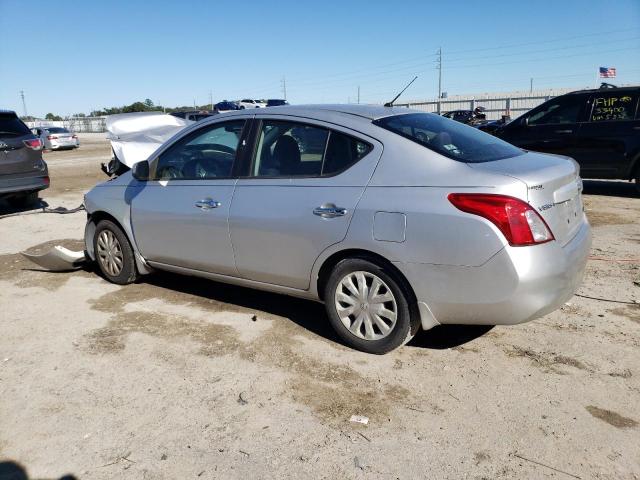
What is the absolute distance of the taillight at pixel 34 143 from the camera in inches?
360

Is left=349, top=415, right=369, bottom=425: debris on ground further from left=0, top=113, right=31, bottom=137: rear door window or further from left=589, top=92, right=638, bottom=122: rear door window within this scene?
left=589, top=92, right=638, bottom=122: rear door window

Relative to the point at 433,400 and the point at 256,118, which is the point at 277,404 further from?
the point at 256,118

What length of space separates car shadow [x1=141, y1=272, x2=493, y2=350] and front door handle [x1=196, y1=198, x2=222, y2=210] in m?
0.98

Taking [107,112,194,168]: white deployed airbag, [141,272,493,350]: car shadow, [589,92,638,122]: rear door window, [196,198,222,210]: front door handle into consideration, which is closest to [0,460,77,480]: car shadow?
[141,272,493,350]: car shadow

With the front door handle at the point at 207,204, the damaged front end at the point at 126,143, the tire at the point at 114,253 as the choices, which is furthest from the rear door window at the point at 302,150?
the damaged front end at the point at 126,143

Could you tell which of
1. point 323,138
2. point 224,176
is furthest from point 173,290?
point 323,138

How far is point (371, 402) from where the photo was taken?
320 centimetres

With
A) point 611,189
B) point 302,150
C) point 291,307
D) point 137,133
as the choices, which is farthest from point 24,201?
point 611,189

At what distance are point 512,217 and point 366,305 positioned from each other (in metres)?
1.11

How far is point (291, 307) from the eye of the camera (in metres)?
4.76

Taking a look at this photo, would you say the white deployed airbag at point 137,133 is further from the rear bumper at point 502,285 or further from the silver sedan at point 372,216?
the rear bumper at point 502,285

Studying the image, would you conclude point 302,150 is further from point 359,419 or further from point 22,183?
point 22,183

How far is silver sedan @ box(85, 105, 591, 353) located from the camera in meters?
3.18

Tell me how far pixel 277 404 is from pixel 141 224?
246cm
